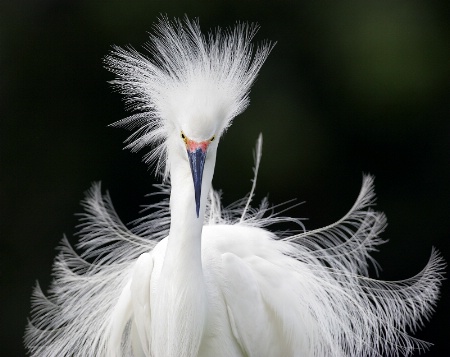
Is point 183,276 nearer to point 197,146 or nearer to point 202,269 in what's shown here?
point 202,269

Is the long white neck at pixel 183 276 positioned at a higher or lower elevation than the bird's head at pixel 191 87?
lower

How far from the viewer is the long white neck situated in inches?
74.5

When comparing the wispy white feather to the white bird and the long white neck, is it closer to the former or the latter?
the white bird

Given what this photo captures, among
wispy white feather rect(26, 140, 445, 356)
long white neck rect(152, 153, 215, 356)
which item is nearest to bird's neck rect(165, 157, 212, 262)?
long white neck rect(152, 153, 215, 356)

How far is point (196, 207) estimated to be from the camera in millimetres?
1850

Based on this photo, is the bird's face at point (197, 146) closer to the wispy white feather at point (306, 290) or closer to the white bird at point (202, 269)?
the white bird at point (202, 269)

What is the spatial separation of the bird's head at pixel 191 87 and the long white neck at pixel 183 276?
0.19 feet

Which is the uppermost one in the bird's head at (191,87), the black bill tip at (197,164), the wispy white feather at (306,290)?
the bird's head at (191,87)

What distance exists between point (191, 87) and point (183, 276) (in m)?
0.39

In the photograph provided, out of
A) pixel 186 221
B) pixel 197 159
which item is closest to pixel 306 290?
pixel 186 221

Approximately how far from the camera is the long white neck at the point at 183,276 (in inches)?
74.5

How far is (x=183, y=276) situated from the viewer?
1904 mm

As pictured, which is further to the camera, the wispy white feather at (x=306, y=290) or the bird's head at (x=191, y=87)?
the wispy white feather at (x=306, y=290)

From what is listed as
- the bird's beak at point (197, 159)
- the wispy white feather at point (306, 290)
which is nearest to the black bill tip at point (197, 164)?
the bird's beak at point (197, 159)
